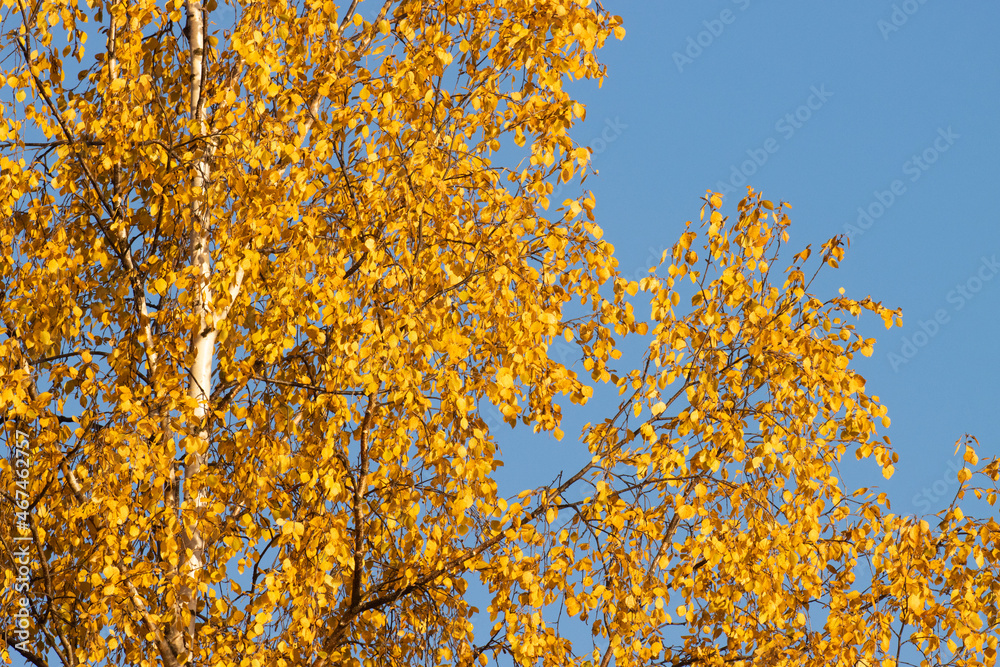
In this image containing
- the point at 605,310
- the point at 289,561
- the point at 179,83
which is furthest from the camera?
the point at 179,83

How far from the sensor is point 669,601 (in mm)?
5266

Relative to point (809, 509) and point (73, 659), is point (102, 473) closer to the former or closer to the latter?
point (73, 659)

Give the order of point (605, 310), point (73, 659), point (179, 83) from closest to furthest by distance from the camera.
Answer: point (73, 659) → point (605, 310) → point (179, 83)

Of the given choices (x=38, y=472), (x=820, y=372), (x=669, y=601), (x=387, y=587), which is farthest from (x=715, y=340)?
(x=38, y=472)

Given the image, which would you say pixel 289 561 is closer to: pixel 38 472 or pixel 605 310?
pixel 38 472

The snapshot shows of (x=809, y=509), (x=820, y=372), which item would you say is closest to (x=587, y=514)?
(x=809, y=509)

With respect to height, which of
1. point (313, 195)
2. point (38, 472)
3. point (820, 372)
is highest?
point (313, 195)

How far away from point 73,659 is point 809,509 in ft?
13.1

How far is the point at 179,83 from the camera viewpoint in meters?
7.29

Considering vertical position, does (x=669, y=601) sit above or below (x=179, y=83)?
below

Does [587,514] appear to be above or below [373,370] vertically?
below

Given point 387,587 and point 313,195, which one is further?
point 313,195

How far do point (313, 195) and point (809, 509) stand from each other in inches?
130

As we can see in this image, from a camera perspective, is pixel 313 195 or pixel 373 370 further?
pixel 313 195
